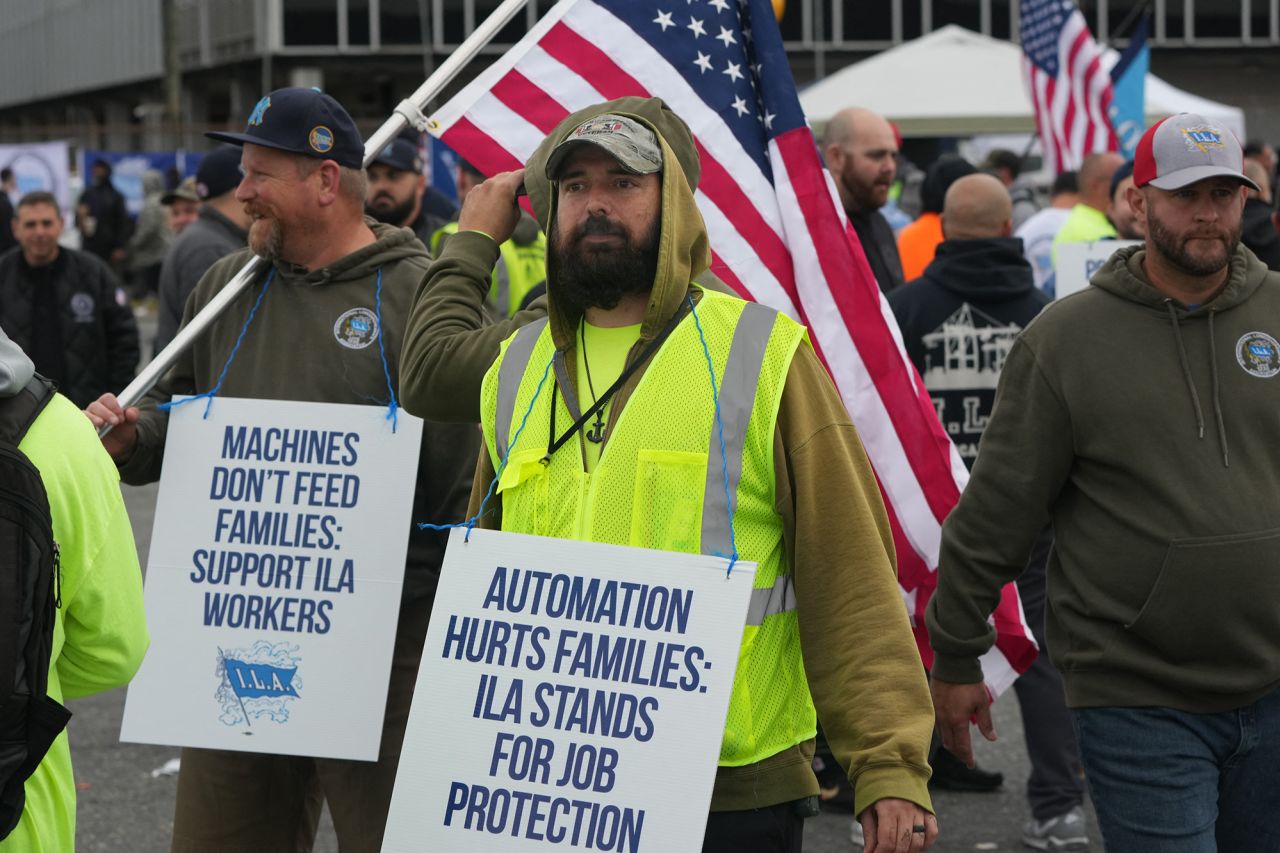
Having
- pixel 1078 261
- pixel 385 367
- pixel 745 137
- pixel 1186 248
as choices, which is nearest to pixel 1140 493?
pixel 1186 248

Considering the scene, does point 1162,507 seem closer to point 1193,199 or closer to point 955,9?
point 1193,199

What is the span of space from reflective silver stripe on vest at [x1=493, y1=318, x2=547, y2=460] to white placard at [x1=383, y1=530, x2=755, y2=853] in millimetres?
270

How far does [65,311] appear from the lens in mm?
9609

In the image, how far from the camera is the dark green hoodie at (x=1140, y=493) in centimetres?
381

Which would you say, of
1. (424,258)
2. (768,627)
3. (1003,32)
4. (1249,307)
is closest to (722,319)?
(768,627)

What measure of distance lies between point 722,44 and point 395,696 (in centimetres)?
192

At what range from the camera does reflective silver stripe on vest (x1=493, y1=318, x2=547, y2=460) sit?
3.38 meters

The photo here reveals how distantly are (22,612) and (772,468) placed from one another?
123 cm

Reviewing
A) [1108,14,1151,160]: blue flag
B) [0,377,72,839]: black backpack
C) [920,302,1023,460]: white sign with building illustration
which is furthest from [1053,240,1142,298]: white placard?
[1108,14,1151,160]: blue flag

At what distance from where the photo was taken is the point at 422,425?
4.57 metres

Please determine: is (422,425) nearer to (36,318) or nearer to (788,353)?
(788,353)

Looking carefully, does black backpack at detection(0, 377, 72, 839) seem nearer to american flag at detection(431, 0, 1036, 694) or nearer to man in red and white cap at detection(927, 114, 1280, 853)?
man in red and white cap at detection(927, 114, 1280, 853)

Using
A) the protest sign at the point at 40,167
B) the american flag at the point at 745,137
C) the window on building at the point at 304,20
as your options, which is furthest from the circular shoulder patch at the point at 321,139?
the window on building at the point at 304,20

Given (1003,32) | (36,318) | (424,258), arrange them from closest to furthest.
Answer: (424,258) → (36,318) → (1003,32)
